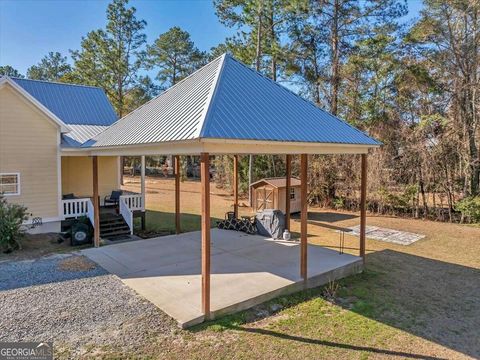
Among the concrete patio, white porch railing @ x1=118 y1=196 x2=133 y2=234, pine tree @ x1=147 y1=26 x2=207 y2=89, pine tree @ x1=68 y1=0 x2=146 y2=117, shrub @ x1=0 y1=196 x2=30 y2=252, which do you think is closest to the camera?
the concrete patio

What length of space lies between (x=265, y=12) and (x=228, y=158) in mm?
10325

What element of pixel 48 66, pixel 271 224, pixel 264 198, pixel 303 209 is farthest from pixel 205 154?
pixel 48 66

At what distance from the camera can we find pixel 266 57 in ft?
74.0

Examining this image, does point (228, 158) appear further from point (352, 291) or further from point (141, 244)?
point (352, 291)

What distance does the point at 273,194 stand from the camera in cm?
1712

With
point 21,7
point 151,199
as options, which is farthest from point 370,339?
point 151,199

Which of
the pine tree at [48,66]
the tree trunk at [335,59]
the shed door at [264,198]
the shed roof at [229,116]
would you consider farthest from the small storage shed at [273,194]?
the pine tree at [48,66]

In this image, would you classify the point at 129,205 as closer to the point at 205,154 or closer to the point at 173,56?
the point at 205,154

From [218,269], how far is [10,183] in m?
9.42

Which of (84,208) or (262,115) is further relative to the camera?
(84,208)

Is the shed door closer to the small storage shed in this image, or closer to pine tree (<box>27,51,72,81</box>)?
the small storage shed

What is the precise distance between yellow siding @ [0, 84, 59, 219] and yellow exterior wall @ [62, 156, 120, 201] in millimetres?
1888

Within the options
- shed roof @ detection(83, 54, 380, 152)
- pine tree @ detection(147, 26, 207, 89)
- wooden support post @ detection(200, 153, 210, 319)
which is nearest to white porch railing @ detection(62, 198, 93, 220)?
shed roof @ detection(83, 54, 380, 152)

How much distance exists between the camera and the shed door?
17297 millimetres
